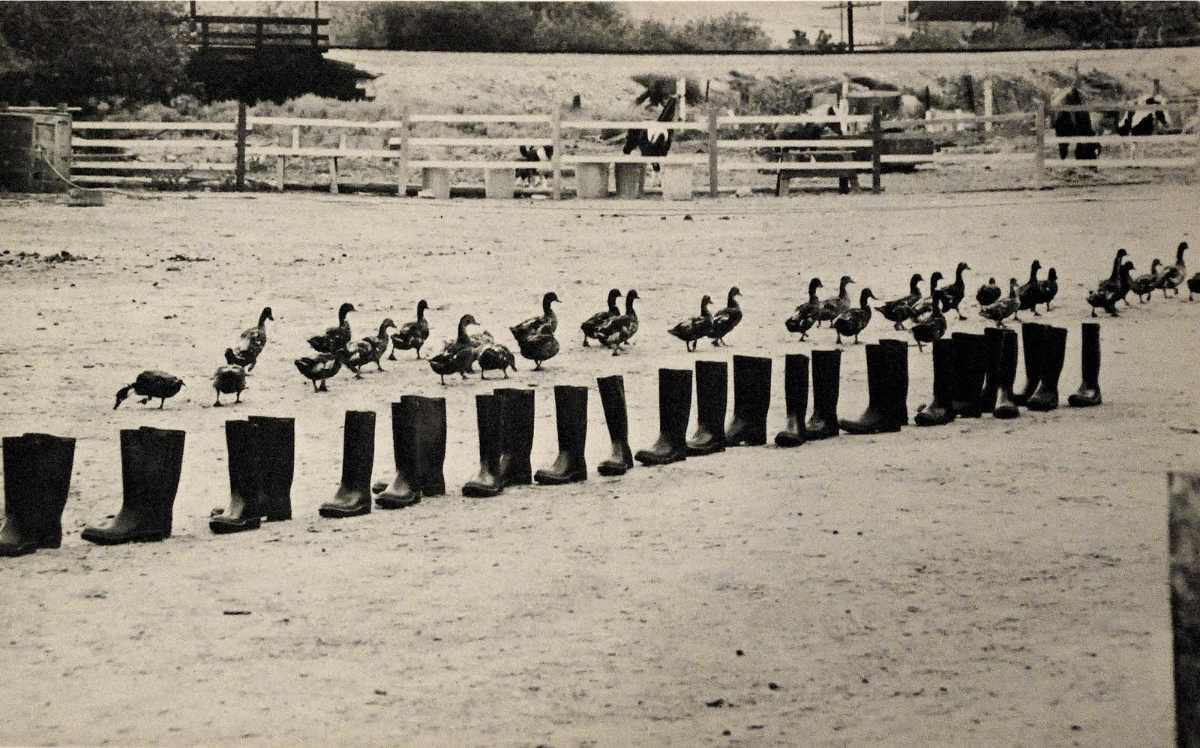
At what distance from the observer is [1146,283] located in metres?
5.21

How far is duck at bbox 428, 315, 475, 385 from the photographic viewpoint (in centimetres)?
612

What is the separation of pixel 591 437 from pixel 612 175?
5.21 metres

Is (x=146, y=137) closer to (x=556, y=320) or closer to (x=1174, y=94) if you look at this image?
(x=556, y=320)

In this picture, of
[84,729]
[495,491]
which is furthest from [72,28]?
[84,729]

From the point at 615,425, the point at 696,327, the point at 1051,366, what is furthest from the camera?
the point at 696,327

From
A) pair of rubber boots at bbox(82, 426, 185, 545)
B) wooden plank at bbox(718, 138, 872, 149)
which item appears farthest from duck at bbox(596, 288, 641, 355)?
wooden plank at bbox(718, 138, 872, 149)

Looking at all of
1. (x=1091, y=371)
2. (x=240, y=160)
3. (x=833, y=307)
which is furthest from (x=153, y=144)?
(x=1091, y=371)

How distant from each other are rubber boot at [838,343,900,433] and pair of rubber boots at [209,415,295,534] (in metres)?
1.91

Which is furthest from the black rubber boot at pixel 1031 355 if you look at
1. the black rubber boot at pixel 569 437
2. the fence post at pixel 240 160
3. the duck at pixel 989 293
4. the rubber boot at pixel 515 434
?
the fence post at pixel 240 160

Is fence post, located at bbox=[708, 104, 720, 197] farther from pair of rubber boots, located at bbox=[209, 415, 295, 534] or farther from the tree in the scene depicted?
pair of rubber boots, located at bbox=[209, 415, 295, 534]

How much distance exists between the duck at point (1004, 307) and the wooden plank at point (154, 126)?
3371 mm

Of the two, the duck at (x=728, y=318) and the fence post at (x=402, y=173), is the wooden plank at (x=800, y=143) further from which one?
the duck at (x=728, y=318)

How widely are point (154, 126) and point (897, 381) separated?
145 inches

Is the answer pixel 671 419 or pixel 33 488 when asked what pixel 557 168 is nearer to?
pixel 671 419
